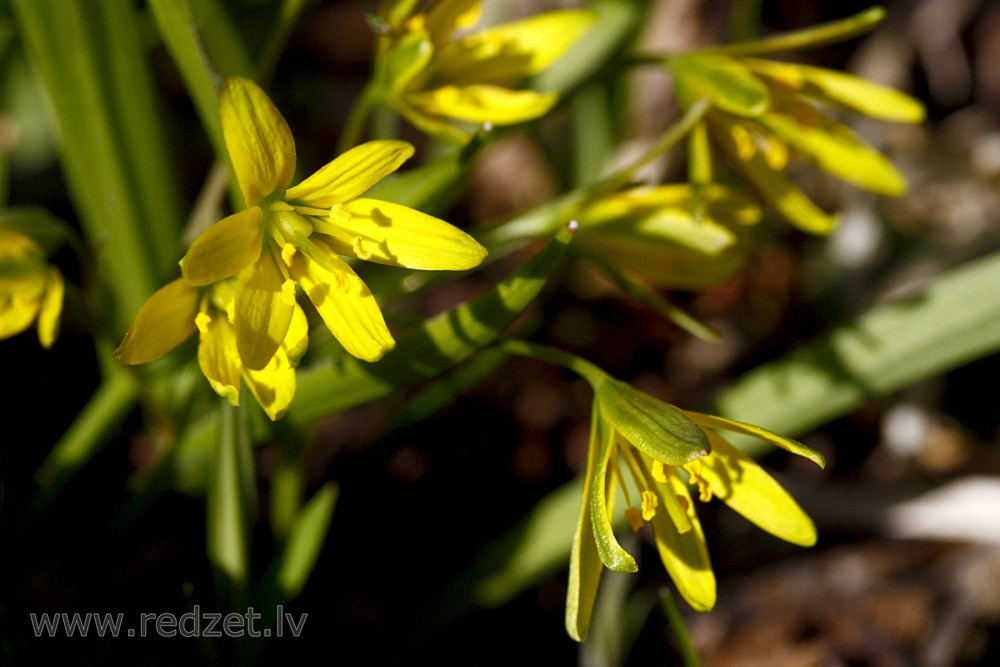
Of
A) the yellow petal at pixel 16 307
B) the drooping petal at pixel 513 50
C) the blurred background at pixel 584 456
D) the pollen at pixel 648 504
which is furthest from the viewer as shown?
the blurred background at pixel 584 456

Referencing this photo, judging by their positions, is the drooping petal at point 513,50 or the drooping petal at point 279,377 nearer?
the drooping petal at point 279,377

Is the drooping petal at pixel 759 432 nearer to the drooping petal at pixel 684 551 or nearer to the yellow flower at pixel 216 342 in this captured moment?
the drooping petal at pixel 684 551

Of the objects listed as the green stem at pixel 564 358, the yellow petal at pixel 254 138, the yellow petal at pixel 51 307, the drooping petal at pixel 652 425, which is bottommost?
the green stem at pixel 564 358

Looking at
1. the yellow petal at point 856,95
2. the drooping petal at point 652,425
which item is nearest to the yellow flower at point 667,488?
the drooping petal at point 652,425

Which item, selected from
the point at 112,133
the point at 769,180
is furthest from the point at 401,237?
the point at 769,180

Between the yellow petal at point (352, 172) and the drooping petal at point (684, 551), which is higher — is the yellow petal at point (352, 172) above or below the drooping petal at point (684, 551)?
above

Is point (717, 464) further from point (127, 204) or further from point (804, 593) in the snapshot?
point (127, 204)
